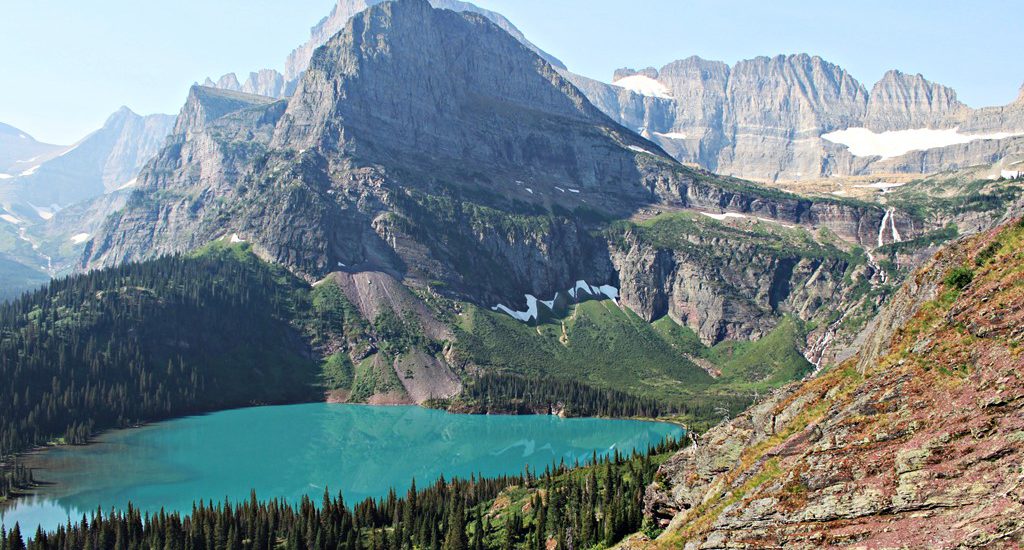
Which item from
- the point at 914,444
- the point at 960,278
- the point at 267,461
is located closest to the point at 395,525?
the point at 267,461

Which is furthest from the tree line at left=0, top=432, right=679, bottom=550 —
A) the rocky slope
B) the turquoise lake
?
the rocky slope

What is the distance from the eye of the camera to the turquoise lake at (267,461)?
128 metres

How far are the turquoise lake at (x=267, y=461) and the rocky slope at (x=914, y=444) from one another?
107 metres

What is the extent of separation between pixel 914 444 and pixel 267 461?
145724 mm

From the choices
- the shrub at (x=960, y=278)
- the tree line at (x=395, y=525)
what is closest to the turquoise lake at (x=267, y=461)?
the tree line at (x=395, y=525)

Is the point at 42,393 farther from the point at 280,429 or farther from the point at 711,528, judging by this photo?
the point at 711,528

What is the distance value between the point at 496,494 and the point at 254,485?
48484mm

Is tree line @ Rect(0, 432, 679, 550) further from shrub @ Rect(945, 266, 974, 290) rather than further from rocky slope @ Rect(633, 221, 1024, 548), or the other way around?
shrub @ Rect(945, 266, 974, 290)

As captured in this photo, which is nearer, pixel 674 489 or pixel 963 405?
pixel 963 405

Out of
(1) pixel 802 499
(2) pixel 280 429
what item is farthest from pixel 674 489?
(2) pixel 280 429

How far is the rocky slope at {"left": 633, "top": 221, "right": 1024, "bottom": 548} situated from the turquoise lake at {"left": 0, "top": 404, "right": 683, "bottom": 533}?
10686 cm

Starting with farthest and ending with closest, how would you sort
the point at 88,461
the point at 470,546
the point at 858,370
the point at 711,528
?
the point at 88,461 → the point at 470,546 → the point at 858,370 → the point at 711,528

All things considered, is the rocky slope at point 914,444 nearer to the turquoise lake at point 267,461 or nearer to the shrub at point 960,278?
the shrub at point 960,278

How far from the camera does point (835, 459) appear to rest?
3019cm
